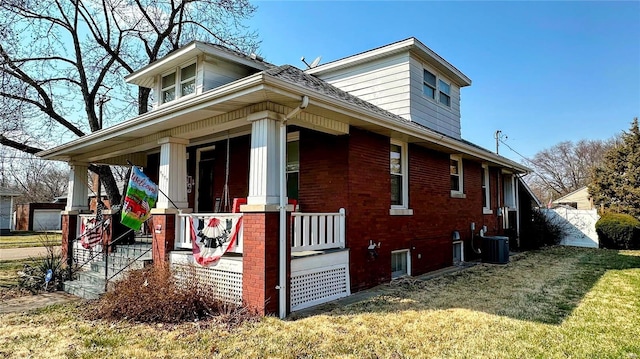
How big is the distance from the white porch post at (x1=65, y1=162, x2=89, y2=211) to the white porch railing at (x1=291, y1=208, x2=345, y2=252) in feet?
25.9

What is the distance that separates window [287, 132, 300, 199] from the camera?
28.9ft

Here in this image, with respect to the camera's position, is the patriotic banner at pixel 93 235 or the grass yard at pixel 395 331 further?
the patriotic banner at pixel 93 235

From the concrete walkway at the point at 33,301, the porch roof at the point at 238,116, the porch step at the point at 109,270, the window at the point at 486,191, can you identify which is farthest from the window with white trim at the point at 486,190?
the concrete walkway at the point at 33,301

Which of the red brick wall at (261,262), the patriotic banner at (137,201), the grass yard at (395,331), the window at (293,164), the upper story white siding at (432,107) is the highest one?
the upper story white siding at (432,107)

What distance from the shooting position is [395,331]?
5.30 metres

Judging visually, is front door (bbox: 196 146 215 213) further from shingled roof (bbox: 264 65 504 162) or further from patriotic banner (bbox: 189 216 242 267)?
patriotic banner (bbox: 189 216 242 267)

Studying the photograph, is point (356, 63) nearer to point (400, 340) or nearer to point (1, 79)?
point (400, 340)

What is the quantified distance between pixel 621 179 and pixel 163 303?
1148 inches

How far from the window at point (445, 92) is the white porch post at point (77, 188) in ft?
39.4

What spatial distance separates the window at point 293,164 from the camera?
8.80 metres

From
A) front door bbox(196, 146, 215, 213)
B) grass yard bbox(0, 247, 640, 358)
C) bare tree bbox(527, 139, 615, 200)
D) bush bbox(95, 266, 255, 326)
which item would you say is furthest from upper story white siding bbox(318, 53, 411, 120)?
bare tree bbox(527, 139, 615, 200)

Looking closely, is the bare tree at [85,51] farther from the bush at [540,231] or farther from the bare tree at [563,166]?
the bare tree at [563,166]

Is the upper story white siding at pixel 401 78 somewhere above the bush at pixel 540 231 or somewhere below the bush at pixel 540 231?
above

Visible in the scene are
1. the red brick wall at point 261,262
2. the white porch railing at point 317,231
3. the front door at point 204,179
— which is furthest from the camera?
the front door at point 204,179
